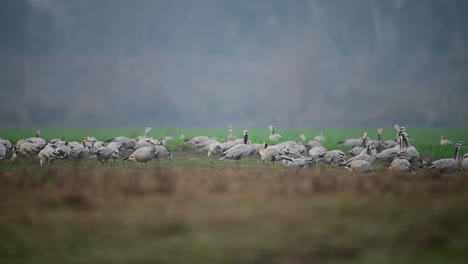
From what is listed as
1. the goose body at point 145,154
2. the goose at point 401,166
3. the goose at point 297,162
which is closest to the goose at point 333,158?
the goose at point 297,162

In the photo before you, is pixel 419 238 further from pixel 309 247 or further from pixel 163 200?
pixel 163 200

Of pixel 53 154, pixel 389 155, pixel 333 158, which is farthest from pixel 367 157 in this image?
pixel 53 154

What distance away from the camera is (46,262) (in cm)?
1062

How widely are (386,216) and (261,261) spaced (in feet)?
10.9

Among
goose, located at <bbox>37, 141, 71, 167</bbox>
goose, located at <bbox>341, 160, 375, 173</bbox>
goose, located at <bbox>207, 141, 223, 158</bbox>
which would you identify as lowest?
goose, located at <bbox>341, 160, 375, 173</bbox>

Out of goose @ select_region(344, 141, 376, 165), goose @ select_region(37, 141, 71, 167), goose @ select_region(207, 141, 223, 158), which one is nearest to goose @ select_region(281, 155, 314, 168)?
goose @ select_region(344, 141, 376, 165)

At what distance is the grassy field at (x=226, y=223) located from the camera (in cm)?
1073

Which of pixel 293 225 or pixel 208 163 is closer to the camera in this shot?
pixel 293 225

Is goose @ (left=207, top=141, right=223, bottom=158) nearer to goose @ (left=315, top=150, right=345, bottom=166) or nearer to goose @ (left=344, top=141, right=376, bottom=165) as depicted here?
goose @ (left=315, top=150, right=345, bottom=166)

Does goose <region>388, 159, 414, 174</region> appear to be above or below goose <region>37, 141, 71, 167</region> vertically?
below

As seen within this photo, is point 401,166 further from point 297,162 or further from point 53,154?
point 53,154

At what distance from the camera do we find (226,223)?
1167cm

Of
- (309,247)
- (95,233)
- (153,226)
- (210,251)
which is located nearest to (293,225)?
(309,247)

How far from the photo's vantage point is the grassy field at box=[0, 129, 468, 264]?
10.7 metres
